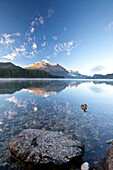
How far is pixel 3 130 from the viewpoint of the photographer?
6449 mm

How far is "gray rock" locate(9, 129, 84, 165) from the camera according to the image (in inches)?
143

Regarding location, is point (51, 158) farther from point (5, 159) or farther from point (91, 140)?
point (91, 140)

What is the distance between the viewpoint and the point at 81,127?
7281mm

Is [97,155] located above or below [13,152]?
below

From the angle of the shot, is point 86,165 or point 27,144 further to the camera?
point 27,144

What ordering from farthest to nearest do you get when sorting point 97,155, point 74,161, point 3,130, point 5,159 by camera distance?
point 3,130
point 97,155
point 5,159
point 74,161

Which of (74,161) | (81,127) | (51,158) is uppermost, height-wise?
(51,158)

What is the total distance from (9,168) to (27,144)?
1.12m

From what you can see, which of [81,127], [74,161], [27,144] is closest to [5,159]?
[27,144]

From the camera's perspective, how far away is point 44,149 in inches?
157

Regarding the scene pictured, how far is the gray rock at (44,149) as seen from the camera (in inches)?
143

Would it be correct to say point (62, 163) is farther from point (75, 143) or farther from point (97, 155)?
point (97, 155)

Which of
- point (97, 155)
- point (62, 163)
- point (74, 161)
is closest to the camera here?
point (62, 163)

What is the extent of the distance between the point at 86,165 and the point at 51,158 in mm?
1621
